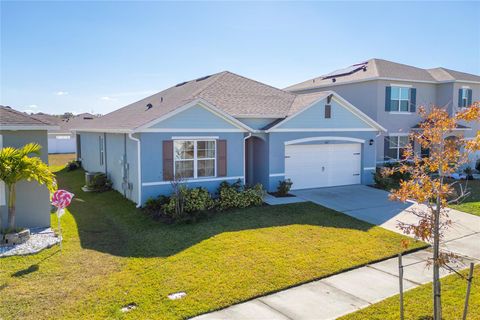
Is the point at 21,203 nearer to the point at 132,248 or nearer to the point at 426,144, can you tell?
the point at 132,248

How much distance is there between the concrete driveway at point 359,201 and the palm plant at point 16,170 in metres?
9.94

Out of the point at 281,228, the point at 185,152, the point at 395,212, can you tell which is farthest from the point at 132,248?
the point at 395,212

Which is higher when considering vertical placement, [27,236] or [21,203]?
[21,203]

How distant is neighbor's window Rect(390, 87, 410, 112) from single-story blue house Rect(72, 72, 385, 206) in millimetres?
4068

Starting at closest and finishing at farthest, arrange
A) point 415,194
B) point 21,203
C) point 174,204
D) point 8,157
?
point 415,194, point 8,157, point 21,203, point 174,204

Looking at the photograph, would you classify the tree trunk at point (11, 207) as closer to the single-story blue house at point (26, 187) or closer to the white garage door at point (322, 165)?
the single-story blue house at point (26, 187)

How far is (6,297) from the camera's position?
22.6ft

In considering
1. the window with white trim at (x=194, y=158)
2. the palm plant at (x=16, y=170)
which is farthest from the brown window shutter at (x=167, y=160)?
the palm plant at (x=16, y=170)

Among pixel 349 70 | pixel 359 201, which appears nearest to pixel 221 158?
pixel 359 201

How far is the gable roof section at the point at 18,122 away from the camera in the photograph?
10397 millimetres

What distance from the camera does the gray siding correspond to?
35.1 feet

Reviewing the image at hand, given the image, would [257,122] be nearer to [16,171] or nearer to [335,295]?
[16,171]

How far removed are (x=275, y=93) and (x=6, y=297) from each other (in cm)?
1543

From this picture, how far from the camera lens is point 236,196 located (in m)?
14.3
